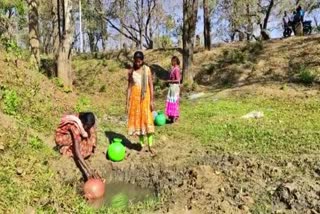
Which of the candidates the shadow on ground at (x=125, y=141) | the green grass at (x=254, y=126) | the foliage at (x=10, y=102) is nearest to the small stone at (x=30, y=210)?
the shadow on ground at (x=125, y=141)

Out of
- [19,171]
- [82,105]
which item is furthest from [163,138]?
[19,171]

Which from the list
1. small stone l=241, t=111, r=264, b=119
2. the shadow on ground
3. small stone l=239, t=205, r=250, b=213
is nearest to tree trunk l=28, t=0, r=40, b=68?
the shadow on ground

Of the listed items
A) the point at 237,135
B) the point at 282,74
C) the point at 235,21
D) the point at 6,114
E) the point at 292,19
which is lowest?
the point at 237,135

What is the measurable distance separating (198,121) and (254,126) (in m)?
1.47

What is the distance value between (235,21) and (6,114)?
29.1m

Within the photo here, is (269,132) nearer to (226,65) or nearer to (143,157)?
(143,157)

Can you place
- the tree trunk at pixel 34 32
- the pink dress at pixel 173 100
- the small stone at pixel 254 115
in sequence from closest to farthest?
1. the small stone at pixel 254 115
2. the pink dress at pixel 173 100
3. the tree trunk at pixel 34 32

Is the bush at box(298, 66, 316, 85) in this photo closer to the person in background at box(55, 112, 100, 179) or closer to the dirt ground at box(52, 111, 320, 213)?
the dirt ground at box(52, 111, 320, 213)

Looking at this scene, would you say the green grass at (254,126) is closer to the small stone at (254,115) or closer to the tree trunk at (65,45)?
the small stone at (254,115)

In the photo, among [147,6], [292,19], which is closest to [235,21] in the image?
[147,6]

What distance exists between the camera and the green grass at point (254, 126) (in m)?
8.26

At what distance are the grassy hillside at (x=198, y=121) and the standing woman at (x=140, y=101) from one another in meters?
0.48

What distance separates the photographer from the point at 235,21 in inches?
1398

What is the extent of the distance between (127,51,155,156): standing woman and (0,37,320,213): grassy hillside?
1.56 ft
